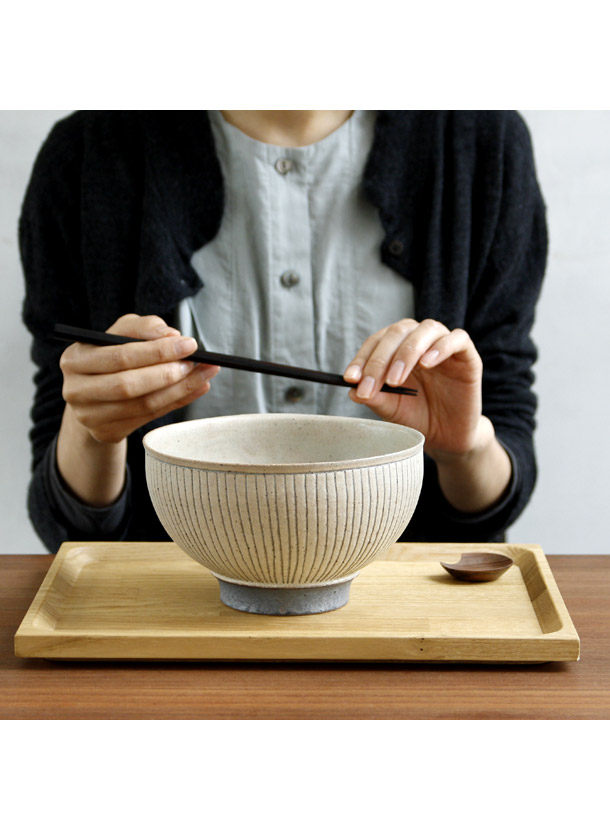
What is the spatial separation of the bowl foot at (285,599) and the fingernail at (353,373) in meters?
0.18

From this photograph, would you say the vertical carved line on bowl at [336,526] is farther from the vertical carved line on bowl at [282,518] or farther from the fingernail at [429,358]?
the fingernail at [429,358]

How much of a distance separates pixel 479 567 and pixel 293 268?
1.67 feet

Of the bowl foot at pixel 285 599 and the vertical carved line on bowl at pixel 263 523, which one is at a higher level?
the vertical carved line on bowl at pixel 263 523

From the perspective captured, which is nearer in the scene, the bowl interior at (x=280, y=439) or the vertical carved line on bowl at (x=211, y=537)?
the vertical carved line on bowl at (x=211, y=537)

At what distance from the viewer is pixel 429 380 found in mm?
839

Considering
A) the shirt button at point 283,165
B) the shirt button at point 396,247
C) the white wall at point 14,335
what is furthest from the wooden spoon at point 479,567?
the white wall at point 14,335

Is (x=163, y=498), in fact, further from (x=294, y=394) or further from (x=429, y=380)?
(x=294, y=394)

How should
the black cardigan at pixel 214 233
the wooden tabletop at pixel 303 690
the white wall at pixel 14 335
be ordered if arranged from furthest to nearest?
the white wall at pixel 14 335 < the black cardigan at pixel 214 233 < the wooden tabletop at pixel 303 690

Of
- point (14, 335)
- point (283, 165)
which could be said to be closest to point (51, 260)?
point (283, 165)

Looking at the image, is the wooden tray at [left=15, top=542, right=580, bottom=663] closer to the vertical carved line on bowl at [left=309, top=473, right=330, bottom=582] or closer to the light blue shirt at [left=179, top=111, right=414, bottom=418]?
the vertical carved line on bowl at [left=309, top=473, right=330, bottom=582]

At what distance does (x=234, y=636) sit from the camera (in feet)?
1.75

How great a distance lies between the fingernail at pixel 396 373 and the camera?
68 centimetres

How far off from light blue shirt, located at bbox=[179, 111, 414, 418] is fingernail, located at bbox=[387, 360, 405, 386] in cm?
36

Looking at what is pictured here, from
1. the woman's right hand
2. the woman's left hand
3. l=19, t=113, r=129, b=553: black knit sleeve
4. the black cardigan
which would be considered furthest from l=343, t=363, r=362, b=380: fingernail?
l=19, t=113, r=129, b=553: black knit sleeve
